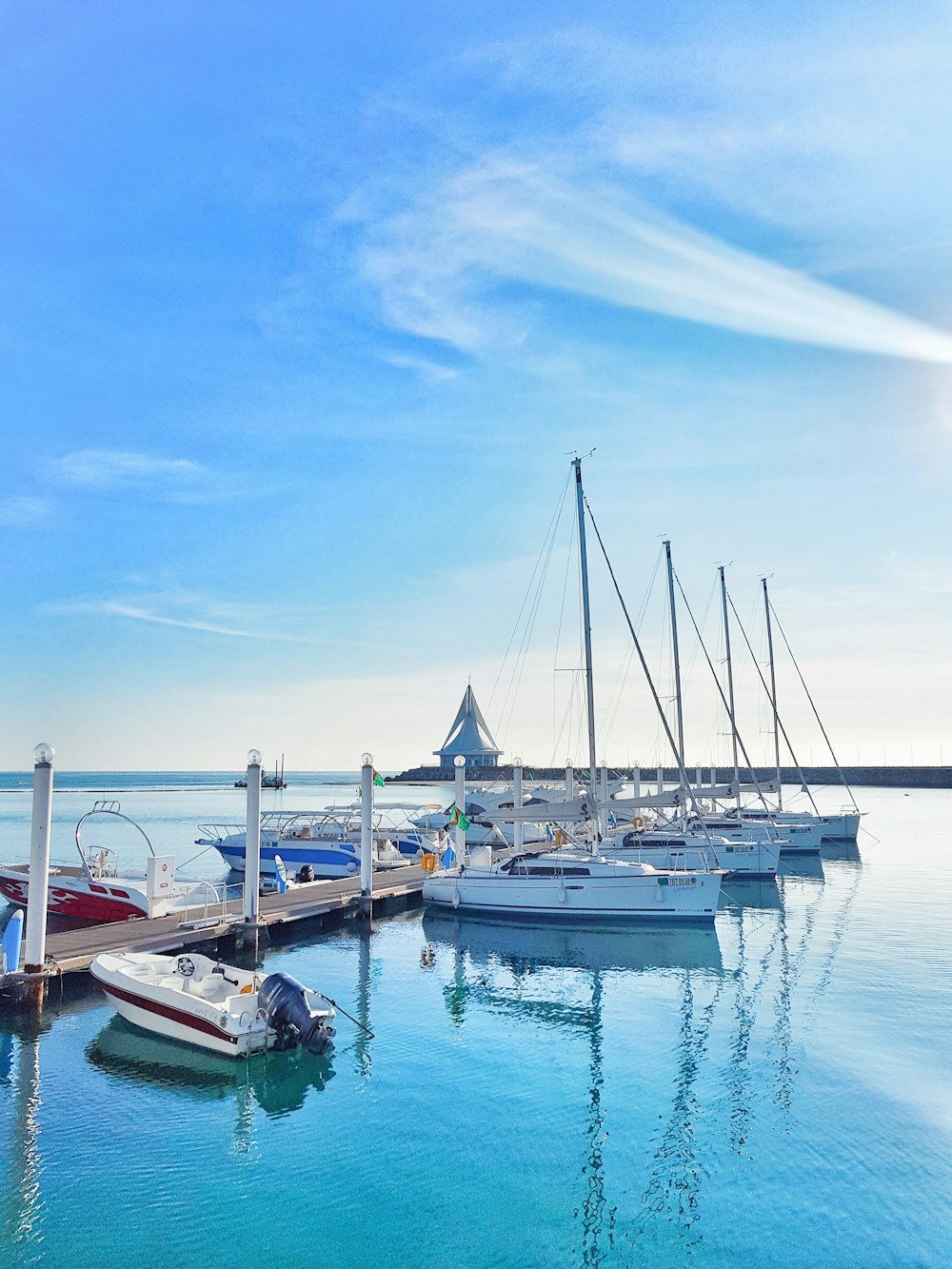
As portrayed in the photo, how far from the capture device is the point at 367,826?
96.7ft

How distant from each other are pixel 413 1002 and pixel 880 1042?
382 inches

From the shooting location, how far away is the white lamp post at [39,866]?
17766 millimetres

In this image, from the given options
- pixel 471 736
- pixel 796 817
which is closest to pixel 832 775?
pixel 471 736

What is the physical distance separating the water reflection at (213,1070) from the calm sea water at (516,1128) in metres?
0.06

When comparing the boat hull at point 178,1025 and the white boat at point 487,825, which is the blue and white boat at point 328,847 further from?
the boat hull at point 178,1025

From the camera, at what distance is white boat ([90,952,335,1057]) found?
49.9ft

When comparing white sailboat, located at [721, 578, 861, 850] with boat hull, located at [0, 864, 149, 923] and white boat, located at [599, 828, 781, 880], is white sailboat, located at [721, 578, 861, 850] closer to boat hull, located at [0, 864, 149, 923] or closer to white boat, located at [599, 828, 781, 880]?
white boat, located at [599, 828, 781, 880]

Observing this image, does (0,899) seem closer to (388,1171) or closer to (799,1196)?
(388,1171)

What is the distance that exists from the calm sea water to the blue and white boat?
693 inches

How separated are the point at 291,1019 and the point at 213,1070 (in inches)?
58.3

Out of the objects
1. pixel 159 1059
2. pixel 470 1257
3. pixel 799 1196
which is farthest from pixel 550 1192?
pixel 159 1059

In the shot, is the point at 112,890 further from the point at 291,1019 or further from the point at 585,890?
the point at 585,890

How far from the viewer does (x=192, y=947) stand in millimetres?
22344

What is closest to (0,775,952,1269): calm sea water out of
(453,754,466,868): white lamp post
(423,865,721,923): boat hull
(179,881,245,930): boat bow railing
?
(179,881,245,930): boat bow railing
